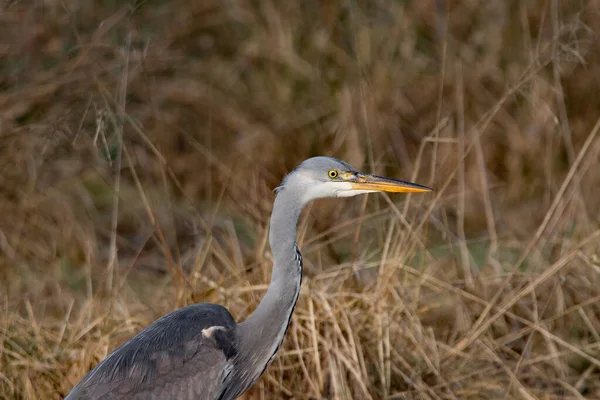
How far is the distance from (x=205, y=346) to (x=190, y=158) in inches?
142

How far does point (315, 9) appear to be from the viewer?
7.16m

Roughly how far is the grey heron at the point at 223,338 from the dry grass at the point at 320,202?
0.39 m

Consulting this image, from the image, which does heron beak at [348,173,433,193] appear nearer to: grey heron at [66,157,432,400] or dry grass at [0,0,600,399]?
grey heron at [66,157,432,400]

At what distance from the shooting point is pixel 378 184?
11.5ft

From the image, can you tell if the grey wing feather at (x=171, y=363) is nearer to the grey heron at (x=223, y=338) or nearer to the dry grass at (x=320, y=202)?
the grey heron at (x=223, y=338)

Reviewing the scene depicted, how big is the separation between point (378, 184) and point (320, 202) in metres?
1.70

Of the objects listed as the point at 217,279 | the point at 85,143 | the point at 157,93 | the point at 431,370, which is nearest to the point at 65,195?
the point at 85,143

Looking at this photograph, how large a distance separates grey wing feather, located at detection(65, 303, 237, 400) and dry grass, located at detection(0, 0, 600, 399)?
1.64ft

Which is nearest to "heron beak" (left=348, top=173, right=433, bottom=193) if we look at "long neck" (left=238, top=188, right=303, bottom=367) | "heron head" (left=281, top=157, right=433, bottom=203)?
"heron head" (left=281, top=157, right=433, bottom=203)

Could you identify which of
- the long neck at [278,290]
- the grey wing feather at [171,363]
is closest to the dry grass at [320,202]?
the long neck at [278,290]

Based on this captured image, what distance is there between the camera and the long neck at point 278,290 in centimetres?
339

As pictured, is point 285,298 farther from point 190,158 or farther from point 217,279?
point 190,158

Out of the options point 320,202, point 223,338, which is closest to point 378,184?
point 223,338

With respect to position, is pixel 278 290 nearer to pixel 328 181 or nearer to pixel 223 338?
pixel 223 338
